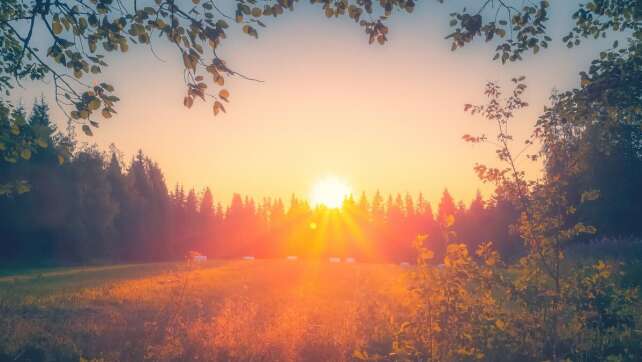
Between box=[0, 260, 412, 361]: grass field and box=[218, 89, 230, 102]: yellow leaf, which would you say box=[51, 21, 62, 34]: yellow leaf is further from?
box=[0, 260, 412, 361]: grass field

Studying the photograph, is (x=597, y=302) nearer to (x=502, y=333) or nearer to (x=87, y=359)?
(x=502, y=333)

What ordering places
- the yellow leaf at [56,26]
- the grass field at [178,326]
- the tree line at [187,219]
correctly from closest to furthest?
the yellow leaf at [56,26]
the grass field at [178,326]
the tree line at [187,219]

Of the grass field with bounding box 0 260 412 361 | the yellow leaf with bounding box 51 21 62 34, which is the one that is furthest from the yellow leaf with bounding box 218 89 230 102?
the grass field with bounding box 0 260 412 361

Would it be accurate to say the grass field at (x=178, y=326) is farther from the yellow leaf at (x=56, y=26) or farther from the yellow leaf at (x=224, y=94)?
the yellow leaf at (x=56, y=26)

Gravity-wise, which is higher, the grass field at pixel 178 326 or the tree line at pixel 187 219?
the tree line at pixel 187 219

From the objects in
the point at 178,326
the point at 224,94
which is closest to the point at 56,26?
the point at 224,94

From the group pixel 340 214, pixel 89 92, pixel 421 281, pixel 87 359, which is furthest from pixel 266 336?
pixel 340 214

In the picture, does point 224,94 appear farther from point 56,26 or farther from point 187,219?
point 187,219

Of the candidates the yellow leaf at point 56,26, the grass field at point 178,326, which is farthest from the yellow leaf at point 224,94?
the grass field at point 178,326

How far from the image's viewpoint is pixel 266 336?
11.6 meters

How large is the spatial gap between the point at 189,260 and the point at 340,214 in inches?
3356

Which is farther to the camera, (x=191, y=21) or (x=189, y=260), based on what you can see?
(x=189, y=260)

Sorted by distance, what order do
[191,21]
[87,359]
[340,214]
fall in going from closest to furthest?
1. [191,21]
2. [87,359]
3. [340,214]

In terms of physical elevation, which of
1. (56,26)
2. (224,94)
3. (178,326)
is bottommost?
(178,326)
